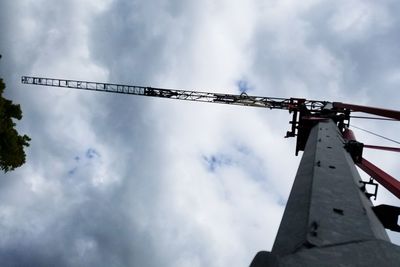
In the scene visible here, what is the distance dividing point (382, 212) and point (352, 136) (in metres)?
10.9

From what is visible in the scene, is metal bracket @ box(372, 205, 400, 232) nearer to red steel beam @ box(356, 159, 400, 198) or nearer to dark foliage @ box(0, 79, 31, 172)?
red steel beam @ box(356, 159, 400, 198)

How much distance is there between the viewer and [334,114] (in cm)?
2130

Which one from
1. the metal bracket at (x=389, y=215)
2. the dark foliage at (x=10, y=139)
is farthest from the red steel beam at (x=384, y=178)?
the dark foliage at (x=10, y=139)

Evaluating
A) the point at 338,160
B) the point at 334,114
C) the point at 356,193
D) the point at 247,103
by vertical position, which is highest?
the point at 247,103

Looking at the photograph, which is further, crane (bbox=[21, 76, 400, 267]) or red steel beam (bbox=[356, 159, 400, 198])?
red steel beam (bbox=[356, 159, 400, 198])

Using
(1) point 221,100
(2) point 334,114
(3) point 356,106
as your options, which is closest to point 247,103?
(1) point 221,100

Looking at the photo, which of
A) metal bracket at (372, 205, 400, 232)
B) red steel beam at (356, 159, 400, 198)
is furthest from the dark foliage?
metal bracket at (372, 205, 400, 232)

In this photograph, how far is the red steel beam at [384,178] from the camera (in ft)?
29.1

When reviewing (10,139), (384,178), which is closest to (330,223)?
(384,178)

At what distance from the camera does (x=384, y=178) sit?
984 centimetres

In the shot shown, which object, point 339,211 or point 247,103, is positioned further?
point 247,103

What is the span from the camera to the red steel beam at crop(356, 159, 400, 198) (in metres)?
8.88

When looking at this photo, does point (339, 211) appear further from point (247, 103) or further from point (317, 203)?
point (247, 103)

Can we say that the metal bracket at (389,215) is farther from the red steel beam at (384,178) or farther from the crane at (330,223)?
the red steel beam at (384,178)
